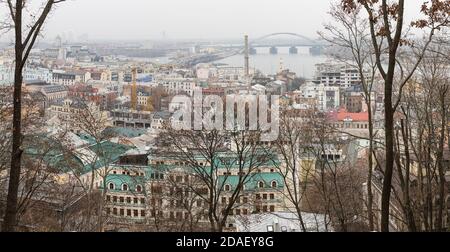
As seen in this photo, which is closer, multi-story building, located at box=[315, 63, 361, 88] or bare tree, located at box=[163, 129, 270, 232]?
bare tree, located at box=[163, 129, 270, 232]

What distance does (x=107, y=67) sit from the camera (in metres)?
20.9

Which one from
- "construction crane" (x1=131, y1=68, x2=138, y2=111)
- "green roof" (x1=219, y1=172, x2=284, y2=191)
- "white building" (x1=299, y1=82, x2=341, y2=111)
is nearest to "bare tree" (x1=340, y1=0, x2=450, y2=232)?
"green roof" (x1=219, y1=172, x2=284, y2=191)

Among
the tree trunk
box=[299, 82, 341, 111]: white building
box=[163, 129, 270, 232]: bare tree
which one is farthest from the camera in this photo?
box=[299, 82, 341, 111]: white building

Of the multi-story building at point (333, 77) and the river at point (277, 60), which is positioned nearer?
the multi-story building at point (333, 77)

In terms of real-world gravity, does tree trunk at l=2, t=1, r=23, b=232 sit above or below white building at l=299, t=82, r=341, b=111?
above

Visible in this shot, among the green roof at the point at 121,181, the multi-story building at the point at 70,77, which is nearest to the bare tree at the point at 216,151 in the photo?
the green roof at the point at 121,181

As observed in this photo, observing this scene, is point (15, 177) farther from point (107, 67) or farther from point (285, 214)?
point (107, 67)

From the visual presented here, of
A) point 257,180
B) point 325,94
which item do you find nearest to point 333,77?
point 325,94

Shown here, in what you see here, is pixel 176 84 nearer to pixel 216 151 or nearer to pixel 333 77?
pixel 333 77

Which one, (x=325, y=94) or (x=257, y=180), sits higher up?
(x=325, y=94)

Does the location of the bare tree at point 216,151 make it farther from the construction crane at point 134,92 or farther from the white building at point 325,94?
the construction crane at point 134,92

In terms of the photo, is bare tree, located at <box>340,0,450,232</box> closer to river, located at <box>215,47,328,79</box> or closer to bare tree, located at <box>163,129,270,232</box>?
bare tree, located at <box>163,129,270,232</box>
